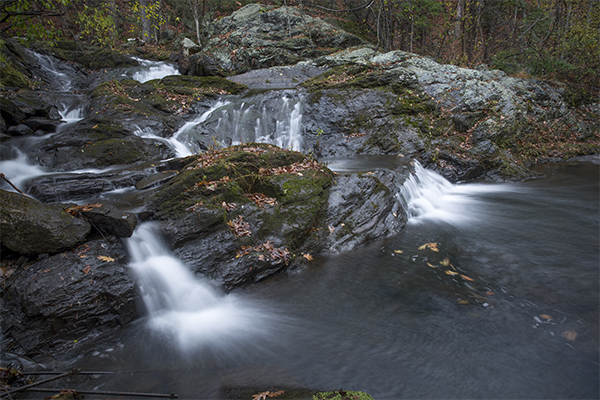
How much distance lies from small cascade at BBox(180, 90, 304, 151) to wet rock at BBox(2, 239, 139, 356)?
6766 millimetres

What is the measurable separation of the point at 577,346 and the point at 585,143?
44.9 feet

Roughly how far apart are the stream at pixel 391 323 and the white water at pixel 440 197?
70cm

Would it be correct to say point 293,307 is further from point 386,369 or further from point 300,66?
point 300,66

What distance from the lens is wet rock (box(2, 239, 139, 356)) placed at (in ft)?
11.8

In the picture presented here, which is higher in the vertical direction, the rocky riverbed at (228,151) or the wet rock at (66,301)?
the rocky riverbed at (228,151)

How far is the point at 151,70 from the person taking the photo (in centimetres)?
1714

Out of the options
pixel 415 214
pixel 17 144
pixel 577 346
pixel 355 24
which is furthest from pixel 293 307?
pixel 355 24

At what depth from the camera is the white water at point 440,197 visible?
7.50m

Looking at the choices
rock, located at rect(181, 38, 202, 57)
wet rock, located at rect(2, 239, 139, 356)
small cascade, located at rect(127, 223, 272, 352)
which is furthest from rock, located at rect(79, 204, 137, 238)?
rock, located at rect(181, 38, 202, 57)

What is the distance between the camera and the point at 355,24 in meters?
21.7

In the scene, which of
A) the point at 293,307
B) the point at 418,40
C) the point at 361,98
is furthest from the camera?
the point at 418,40

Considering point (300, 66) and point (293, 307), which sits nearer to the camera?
point (293, 307)

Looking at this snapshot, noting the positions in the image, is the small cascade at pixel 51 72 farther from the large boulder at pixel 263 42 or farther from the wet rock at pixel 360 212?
the wet rock at pixel 360 212

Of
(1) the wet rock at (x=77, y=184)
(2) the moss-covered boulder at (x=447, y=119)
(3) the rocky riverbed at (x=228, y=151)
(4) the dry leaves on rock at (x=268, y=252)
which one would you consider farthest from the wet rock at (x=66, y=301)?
(2) the moss-covered boulder at (x=447, y=119)
